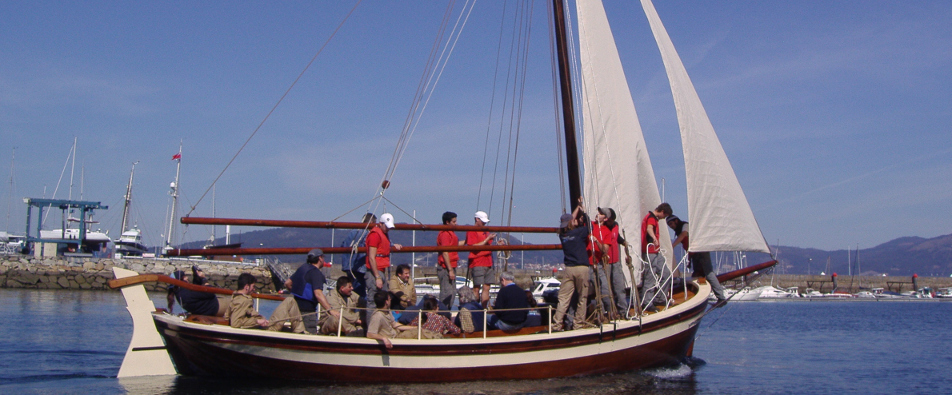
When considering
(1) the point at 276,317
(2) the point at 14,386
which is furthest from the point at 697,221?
(2) the point at 14,386

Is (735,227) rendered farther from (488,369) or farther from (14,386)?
(14,386)

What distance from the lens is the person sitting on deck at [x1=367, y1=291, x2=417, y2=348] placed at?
10.9 m

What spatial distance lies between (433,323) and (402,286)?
1.47 m

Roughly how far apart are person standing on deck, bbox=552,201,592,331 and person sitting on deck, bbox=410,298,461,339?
5.72 ft

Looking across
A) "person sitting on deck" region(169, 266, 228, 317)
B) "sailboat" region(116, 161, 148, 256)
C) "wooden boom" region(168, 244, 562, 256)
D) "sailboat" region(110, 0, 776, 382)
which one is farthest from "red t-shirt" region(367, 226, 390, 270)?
"sailboat" region(116, 161, 148, 256)

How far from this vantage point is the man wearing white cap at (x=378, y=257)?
1195 cm

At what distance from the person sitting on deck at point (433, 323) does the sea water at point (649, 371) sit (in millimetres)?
801

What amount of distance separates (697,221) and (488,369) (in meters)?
5.05

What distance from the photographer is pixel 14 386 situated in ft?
37.2

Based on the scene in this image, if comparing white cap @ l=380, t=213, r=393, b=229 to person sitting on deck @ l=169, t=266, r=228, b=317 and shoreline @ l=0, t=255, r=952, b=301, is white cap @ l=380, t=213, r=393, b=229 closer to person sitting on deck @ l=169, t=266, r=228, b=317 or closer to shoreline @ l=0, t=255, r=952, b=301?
person sitting on deck @ l=169, t=266, r=228, b=317

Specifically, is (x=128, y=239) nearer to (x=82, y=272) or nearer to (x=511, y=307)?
(x=82, y=272)

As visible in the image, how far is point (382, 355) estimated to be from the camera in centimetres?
1098

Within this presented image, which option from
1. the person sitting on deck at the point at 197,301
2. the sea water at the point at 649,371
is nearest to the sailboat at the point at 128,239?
the sea water at the point at 649,371

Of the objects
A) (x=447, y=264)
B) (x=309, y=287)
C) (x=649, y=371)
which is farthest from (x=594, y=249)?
(x=309, y=287)
